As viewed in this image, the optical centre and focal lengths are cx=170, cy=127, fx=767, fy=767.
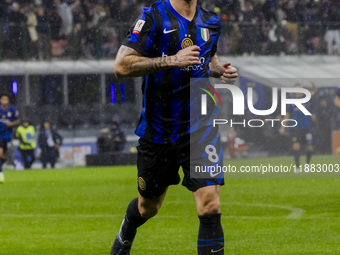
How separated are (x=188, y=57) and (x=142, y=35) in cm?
41

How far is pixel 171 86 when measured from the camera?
15.2ft

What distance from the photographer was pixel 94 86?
22484 mm

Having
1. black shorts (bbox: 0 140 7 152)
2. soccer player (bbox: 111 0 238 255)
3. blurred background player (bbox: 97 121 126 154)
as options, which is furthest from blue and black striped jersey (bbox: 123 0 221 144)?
blurred background player (bbox: 97 121 126 154)

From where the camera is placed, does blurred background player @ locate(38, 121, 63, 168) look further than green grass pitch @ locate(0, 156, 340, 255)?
Yes

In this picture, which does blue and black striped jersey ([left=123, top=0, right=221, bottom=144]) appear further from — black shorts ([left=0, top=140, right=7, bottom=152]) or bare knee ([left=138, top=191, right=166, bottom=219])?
black shorts ([left=0, top=140, right=7, bottom=152])

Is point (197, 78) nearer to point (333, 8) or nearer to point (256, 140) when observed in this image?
point (256, 140)

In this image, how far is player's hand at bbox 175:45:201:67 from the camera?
423 cm

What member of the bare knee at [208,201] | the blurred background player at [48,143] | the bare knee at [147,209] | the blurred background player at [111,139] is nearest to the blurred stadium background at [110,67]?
the blurred background player at [111,139]

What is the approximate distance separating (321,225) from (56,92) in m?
15.7

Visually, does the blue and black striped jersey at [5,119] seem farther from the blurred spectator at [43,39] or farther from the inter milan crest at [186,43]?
the inter milan crest at [186,43]

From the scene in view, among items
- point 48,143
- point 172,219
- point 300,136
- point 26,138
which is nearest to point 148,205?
point 172,219

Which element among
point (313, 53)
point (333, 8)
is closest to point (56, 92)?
point (313, 53)

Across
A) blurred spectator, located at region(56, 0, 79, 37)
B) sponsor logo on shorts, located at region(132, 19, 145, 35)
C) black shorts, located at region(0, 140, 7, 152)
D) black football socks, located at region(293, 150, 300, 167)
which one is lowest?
black football socks, located at region(293, 150, 300, 167)

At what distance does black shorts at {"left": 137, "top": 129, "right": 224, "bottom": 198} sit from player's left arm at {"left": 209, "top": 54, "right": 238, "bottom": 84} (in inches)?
18.1
